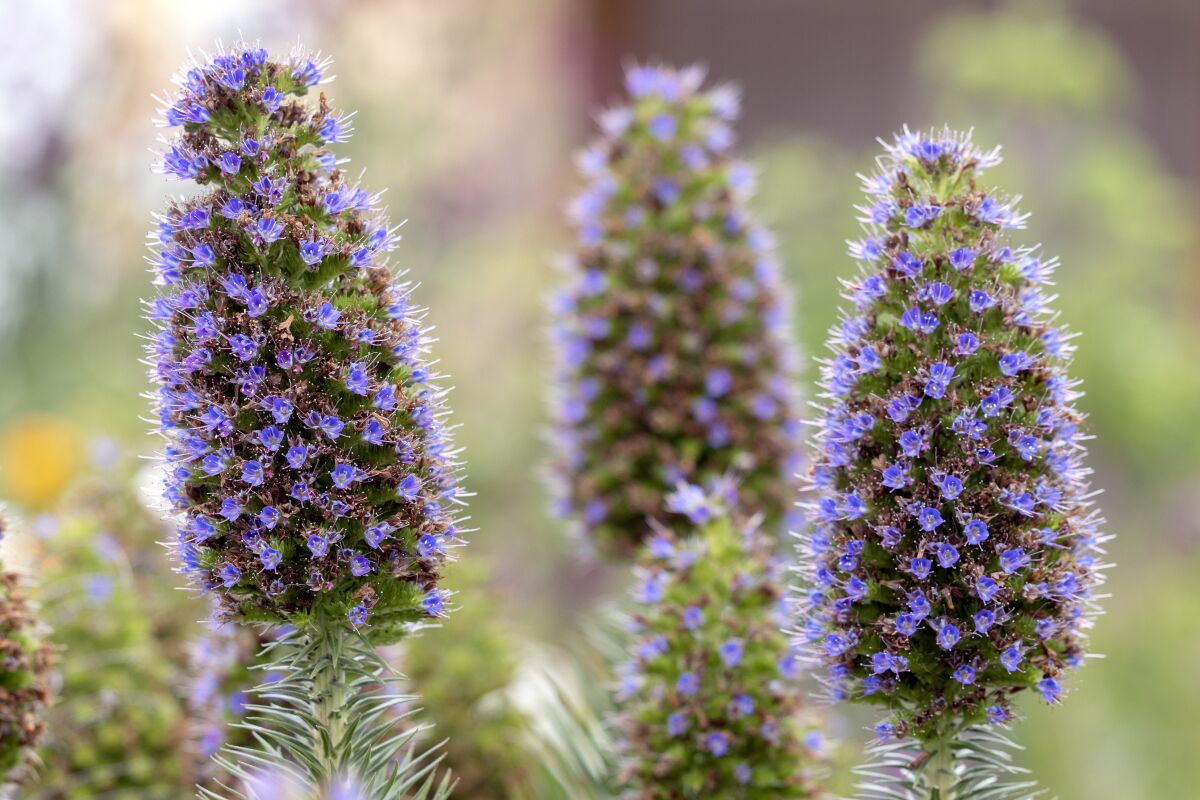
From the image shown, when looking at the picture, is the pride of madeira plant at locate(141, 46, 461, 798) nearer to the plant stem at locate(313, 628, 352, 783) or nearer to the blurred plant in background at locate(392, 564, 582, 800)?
the plant stem at locate(313, 628, 352, 783)

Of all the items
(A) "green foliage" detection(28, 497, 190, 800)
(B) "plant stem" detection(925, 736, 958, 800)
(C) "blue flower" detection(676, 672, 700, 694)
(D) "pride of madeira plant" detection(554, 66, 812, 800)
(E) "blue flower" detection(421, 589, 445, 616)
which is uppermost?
(D) "pride of madeira plant" detection(554, 66, 812, 800)

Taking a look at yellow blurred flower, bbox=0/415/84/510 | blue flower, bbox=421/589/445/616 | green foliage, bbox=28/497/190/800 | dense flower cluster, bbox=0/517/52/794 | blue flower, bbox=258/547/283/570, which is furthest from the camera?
yellow blurred flower, bbox=0/415/84/510

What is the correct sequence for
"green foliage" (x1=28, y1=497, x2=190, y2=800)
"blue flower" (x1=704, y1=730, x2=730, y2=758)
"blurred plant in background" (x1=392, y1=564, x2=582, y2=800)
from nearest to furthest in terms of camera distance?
"blue flower" (x1=704, y1=730, x2=730, y2=758) → "green foliage" (x1=28, y1=497, x2=190, y2=800) → "blurred plant in background" (x1=392, y1=564, x2=582, y2=800)

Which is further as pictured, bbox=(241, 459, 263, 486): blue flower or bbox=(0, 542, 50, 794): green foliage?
bbox=(0, 542, 50, 794): green foliage

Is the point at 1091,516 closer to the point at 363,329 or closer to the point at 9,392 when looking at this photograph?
the point at 363,329

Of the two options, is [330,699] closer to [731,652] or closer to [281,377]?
[281,377]

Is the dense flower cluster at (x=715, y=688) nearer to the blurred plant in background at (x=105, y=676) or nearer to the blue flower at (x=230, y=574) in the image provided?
the blue flower at (x=230, y=574)

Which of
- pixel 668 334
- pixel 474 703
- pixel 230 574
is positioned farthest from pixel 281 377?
pixel 668 334

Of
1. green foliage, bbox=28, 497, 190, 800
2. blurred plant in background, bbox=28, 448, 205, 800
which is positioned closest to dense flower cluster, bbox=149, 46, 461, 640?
blurred plant in background, bbox=28, 448, 205, 800
